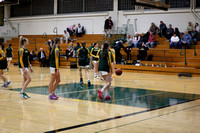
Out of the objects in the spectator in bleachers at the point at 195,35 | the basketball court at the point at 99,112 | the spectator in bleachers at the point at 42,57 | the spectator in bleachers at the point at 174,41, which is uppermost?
the spectator in bleachers at the point at 195,35

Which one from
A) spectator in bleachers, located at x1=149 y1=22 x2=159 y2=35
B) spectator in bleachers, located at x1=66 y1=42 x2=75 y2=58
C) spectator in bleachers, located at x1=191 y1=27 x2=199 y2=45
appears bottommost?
spectator in bleachers, located at x1=66 y1=42 x2=75 y2=58

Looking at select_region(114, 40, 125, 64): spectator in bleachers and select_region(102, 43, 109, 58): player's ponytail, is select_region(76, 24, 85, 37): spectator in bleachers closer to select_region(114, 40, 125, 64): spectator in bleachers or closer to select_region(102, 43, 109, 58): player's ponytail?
select_region(114, 40, 125, 64): spectator in bleachers

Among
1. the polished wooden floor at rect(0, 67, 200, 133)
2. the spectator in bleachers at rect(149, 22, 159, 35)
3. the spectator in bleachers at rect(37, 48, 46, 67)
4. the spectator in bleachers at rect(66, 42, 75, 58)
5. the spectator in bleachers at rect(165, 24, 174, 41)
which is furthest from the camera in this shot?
the spectator in bleachers at rect(37, 48, 46, 67)

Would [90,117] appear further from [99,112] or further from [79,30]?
[79,30]

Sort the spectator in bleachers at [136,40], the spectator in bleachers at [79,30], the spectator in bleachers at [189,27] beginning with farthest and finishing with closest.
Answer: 1. the spectator in bleachers at [79,30]
2. the spectator in bleachers at [136,40]
3. the spectator in bleachers at [189,27]

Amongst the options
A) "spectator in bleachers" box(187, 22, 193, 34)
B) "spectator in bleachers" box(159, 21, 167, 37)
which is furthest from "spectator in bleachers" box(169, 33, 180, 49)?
"spectator in bleachers" box(159, 21, 167, 37)

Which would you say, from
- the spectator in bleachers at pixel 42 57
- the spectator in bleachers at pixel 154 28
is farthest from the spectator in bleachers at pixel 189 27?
the spectator in bleachers at pixel 42 57

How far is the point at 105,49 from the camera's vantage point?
29.0ft

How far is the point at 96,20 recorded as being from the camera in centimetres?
2802

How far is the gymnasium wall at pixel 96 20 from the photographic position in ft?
76.7

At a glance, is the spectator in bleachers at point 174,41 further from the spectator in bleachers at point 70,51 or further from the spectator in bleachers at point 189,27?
the spectator in bleachers at point 70,51

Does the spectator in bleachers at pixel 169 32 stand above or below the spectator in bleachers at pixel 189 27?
below

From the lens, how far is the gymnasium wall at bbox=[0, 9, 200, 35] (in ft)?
76.7

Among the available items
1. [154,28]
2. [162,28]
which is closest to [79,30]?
[154,28]
